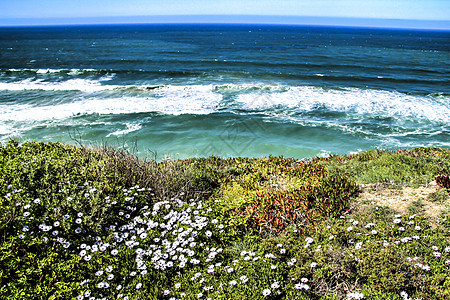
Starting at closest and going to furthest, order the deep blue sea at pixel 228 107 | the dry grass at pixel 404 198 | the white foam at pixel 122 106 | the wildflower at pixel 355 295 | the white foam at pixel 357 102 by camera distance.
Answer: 1. the wildflower at pixel 355 295
2. the dry grass at pixel 404 198
3. the deep blue sea at pixel 228 107
4. the white foam at pixel 122 106
5. the white foam at pixel 357 102

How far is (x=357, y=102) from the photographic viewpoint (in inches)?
976

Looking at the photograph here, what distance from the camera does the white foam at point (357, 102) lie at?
2227 cm

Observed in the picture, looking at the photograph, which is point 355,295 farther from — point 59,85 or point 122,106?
point 59,85

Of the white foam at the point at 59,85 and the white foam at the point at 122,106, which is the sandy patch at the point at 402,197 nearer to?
the white foam at the point at 122,106

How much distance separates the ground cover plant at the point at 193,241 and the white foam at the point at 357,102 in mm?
17323

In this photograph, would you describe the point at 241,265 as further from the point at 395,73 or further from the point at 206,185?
the point at 395,73

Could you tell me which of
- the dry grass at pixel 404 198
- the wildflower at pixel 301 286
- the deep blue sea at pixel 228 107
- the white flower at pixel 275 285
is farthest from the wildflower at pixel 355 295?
the deep blue sea at pixel 228 107

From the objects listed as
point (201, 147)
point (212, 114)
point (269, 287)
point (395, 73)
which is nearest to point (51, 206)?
point (269, 287)

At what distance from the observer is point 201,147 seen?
16.4 metres

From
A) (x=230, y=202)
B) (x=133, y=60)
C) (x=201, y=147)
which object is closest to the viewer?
(x=230, y=202)

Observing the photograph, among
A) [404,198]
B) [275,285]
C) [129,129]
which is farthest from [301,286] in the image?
[129,129]

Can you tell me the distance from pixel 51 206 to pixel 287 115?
18.8 m

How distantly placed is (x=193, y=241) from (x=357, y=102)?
23.7m

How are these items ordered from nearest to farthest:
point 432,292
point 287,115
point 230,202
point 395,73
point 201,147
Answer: point 432,292 → point 230,202 → point 201,147 → point 287,115 → point 395,73
